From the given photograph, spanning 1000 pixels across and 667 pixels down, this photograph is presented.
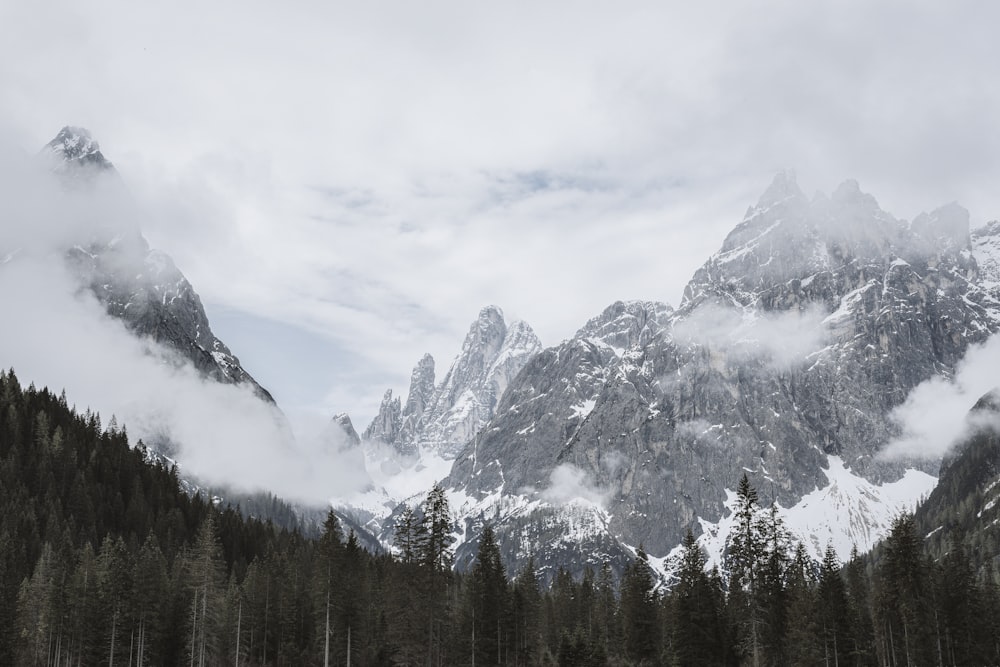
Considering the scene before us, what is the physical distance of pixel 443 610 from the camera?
84062mm

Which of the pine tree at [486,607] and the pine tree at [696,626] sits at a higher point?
the pine tree at [486,607]

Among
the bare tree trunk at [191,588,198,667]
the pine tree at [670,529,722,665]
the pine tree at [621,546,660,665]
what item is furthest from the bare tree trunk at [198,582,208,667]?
the pine tree at [621,546,660,665]

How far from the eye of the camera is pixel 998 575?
642 feet

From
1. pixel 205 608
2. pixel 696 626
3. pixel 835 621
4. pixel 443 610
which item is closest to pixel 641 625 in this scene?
pixel 696 626

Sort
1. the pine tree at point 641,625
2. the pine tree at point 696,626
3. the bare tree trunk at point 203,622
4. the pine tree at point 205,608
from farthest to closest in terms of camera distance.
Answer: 1. the pine tree at point 641,625
2. the pine tree at point 205,608
3. the bare tree trunk at point 203,622
4. the pine tree at point 696,626

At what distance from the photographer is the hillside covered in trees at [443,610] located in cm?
7794

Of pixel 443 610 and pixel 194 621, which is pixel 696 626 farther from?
pixel 194 621

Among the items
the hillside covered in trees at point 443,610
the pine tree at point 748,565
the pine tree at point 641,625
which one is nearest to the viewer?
the pine tree at point 748,565

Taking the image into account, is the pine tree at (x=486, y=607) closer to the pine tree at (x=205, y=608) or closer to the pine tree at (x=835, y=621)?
the pine tree at (x=205, y=608)

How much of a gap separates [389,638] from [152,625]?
2275cm

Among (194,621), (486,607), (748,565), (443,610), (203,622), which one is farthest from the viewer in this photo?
(486,607)

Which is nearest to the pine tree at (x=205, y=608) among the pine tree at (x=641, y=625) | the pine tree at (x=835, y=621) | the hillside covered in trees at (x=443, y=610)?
the hillside covered in trees at (x=443, y=610)

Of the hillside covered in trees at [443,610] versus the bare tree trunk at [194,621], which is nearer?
the hillside covered in trees at [443,610]

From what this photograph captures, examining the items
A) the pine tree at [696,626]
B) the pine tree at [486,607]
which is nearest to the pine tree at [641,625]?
the pine tree at [486,607]
